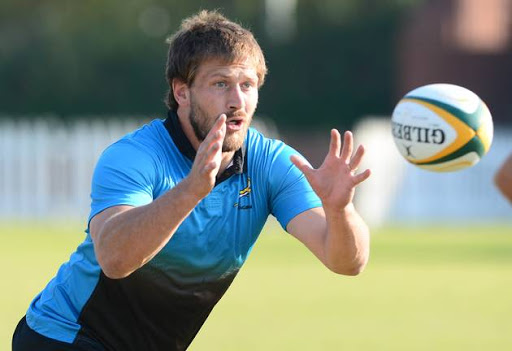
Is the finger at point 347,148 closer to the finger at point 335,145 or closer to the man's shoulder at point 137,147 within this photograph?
the finger at point 335,145

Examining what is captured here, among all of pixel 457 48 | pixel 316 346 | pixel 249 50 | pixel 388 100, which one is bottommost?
pixel 388 100

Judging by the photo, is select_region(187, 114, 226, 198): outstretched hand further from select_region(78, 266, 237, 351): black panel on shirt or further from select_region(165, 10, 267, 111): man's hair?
select_region(78, 266, 237, 351): black panel on shirt

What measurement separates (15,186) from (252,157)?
803 inches

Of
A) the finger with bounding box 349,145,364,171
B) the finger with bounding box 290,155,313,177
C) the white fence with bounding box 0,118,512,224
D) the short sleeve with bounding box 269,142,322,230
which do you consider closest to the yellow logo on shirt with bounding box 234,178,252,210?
the short sleeve with bounding box 269,142,322,230

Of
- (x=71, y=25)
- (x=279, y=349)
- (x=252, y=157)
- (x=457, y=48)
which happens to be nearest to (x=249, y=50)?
(x=252, y=157)

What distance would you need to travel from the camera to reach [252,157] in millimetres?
6297

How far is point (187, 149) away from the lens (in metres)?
6.13

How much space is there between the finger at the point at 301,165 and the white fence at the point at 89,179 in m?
19.9

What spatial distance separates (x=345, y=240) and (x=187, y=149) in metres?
0.91

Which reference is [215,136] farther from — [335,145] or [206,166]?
[335,145]

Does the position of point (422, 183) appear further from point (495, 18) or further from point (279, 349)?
point (279, 349)

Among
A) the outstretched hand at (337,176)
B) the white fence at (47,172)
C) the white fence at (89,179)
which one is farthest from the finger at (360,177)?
the white fence at (47,172)

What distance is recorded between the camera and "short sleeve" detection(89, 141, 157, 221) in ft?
18.6

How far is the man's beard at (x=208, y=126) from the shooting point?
19.2 ft
